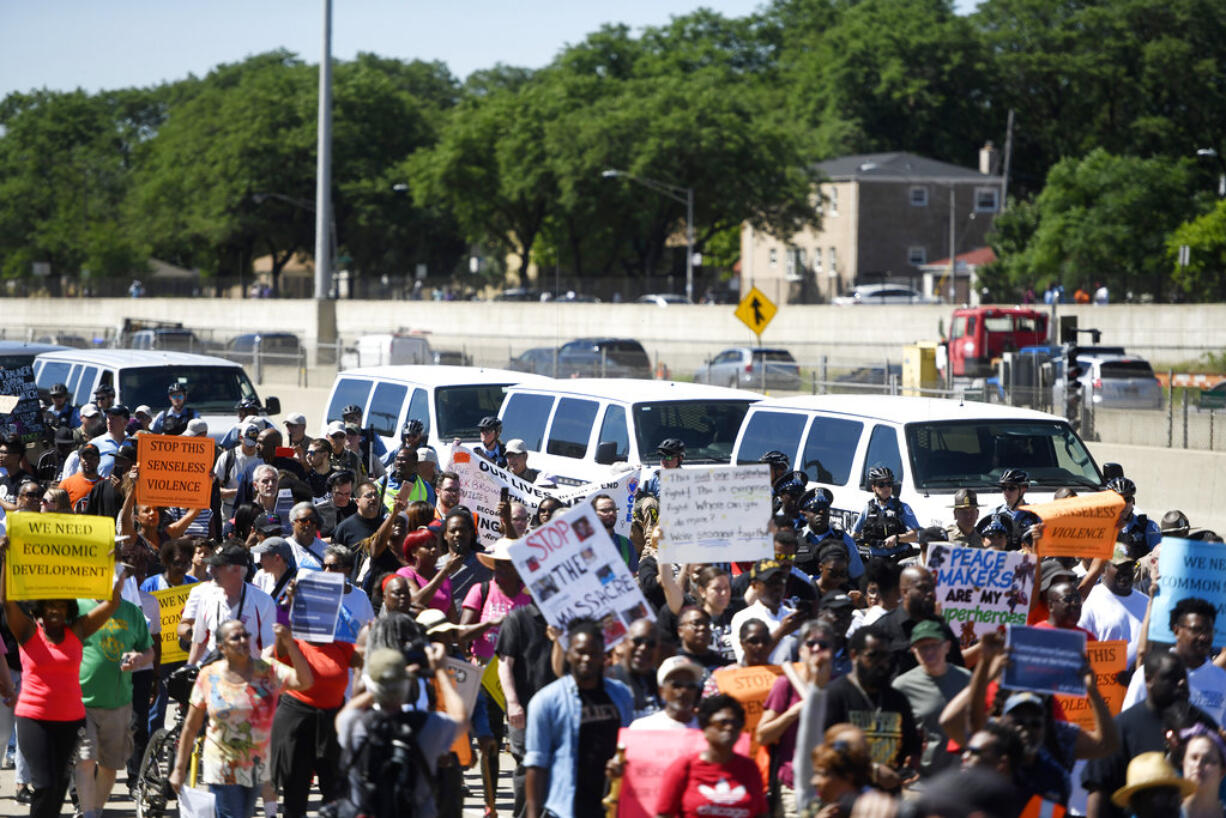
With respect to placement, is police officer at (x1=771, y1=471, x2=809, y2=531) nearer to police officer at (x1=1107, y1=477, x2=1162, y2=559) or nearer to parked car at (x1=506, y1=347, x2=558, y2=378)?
police officer at (x1=1107, y1=477, x2=1162, y2=559)

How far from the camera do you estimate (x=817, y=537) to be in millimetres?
11562

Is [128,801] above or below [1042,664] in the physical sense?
below

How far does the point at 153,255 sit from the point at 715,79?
3240 cm

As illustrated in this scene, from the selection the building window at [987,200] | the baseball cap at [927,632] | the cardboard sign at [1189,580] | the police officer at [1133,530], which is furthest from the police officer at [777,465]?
the building window at [987,200]

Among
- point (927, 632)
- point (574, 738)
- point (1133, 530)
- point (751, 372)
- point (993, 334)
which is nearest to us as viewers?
point (574, 738)

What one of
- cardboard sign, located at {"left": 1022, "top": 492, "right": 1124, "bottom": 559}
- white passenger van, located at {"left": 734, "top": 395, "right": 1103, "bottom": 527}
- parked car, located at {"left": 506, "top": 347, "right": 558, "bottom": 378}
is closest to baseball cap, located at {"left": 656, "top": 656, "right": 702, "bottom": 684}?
cardboard sign, located at {"left": 1022, "top": 492, "right": 1124, "bottom": 559}

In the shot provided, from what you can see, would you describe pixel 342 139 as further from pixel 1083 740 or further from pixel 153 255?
pixel 1083 740

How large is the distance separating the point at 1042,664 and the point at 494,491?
5.95m

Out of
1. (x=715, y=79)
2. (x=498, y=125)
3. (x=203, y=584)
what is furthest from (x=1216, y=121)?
(x=203, y=584)

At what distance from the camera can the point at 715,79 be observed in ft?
267

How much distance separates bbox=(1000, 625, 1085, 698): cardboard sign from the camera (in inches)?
274

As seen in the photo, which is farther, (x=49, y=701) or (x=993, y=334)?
(x=993, y=334)

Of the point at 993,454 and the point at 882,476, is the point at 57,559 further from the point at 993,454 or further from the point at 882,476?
the point at 993,454

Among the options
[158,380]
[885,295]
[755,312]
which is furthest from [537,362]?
[885,295]
